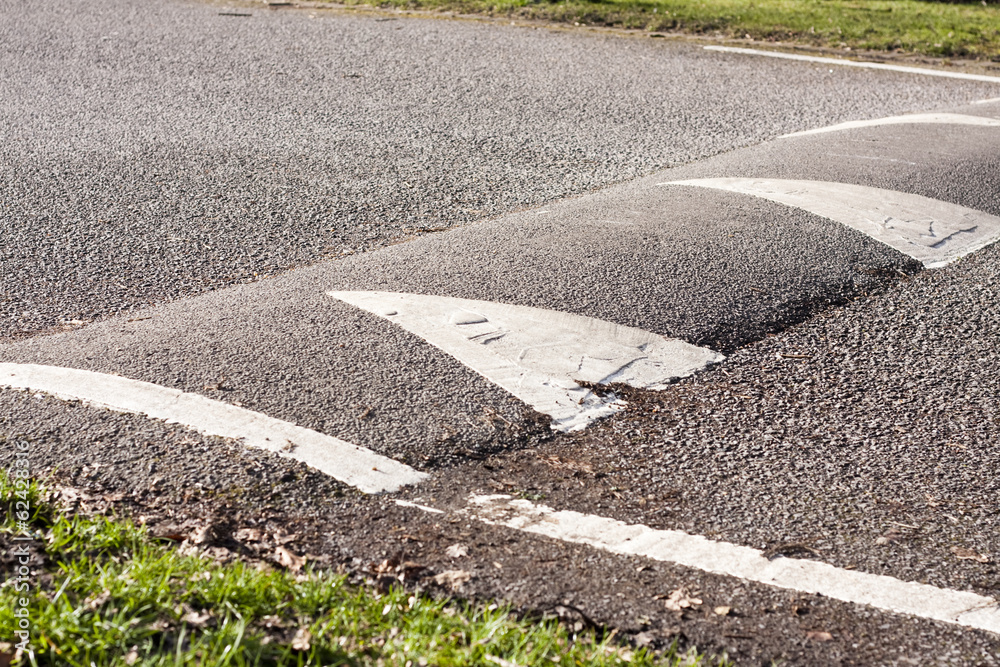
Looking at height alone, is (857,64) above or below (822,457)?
above

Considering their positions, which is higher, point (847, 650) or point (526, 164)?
point (526, 164)

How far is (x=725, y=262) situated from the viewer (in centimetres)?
454

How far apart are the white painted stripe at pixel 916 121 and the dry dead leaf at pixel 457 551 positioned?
5.12 m

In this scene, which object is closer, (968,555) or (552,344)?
(968,555)

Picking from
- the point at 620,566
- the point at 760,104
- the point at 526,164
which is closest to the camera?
the point at 620,566

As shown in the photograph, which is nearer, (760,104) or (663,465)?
(663,465)

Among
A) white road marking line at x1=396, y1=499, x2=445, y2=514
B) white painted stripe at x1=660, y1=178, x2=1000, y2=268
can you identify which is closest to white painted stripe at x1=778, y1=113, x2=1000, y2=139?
white painted stripe at x1=660, y1=178, x2=1000, y2=268

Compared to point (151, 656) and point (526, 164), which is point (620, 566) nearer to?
point (151, 656)

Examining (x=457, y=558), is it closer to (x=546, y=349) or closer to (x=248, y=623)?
(x=248, y=623)

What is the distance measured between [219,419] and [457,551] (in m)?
1.00

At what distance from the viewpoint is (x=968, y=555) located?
265 centimetres

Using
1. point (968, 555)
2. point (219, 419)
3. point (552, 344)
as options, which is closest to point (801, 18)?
point (552, 344)

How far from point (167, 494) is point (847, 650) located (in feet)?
5.95

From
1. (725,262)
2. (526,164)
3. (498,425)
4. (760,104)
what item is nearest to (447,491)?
(498,425)
